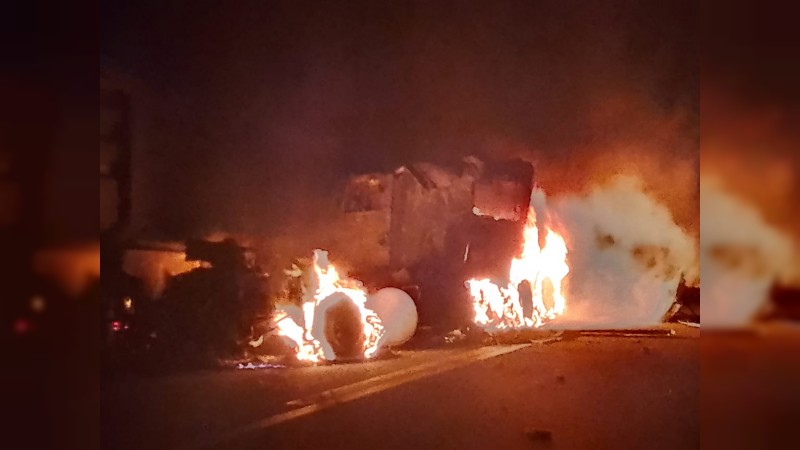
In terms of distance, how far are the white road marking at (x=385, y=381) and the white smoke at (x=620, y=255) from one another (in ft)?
0.77

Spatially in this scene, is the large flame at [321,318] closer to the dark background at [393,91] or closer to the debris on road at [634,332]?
the dark background at [393,91]

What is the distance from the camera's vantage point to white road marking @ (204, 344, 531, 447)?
6.88 feet

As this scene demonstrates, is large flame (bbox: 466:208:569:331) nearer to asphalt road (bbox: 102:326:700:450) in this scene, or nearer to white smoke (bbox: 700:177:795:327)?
asphalt road (bbox: 102:326:700:450)

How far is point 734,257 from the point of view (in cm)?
207

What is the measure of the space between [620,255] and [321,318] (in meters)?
0.88

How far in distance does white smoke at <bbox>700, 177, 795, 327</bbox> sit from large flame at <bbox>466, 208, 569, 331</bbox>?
1.33 ft

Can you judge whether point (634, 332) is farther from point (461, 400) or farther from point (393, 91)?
point (393, 91)

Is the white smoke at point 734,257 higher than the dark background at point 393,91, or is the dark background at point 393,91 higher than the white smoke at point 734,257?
the dark background at point 393,91

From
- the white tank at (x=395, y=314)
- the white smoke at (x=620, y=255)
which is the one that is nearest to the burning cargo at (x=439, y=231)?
the white tank at (x=395, y=314)

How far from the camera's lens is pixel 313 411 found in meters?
2.12

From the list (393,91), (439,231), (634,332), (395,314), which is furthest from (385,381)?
(393,91)

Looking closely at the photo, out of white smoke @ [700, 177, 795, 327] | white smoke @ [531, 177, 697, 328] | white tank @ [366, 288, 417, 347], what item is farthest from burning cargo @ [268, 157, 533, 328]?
white smoke @ [700, 177, 795, 327]

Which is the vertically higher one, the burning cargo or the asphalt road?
the burning cargo

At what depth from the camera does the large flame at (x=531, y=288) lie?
2.09 metres
